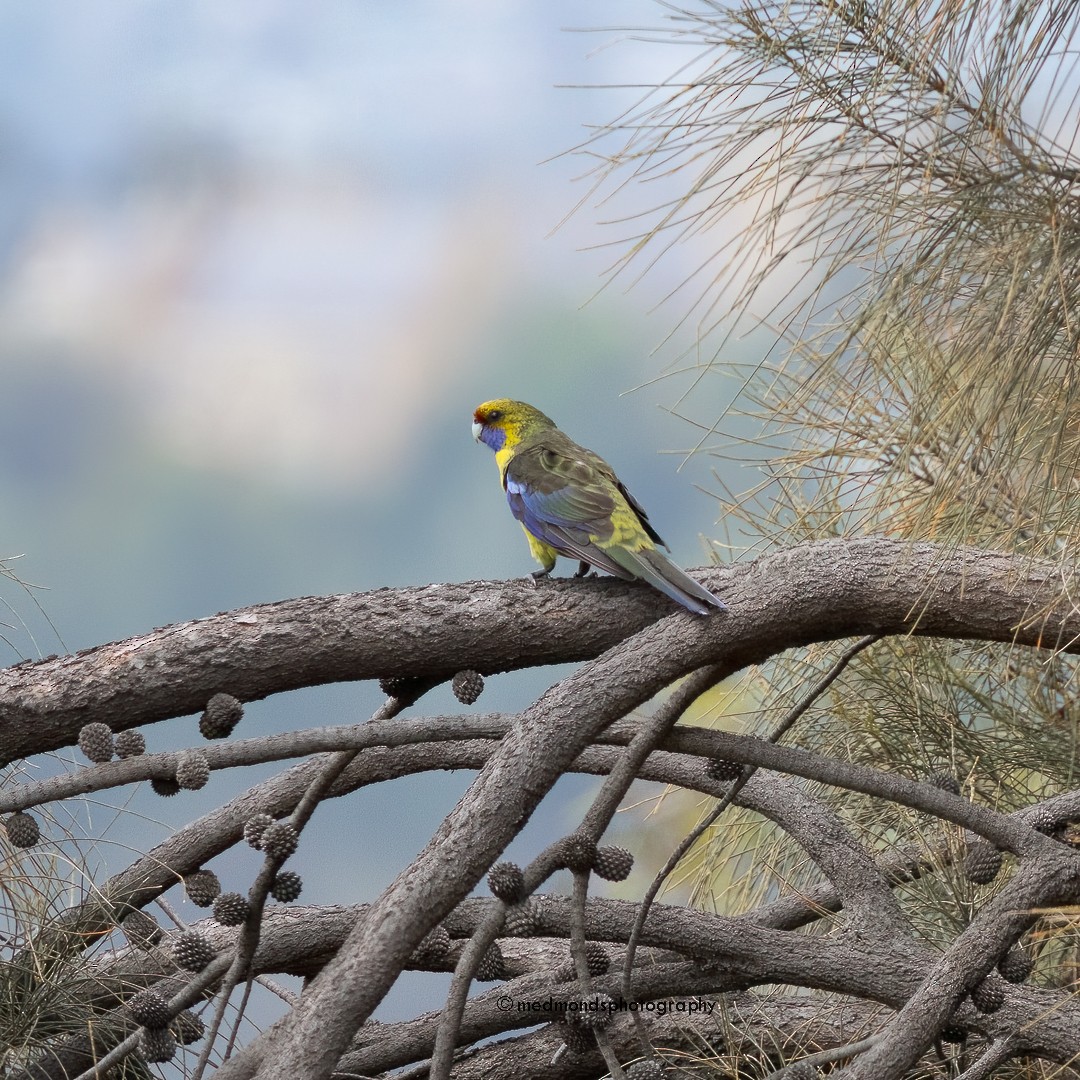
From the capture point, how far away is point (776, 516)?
10.7 ft

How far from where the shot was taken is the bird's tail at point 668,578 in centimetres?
225

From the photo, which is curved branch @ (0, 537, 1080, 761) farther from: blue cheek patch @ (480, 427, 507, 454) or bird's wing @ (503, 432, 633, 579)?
blue cheek patch @ (480, 427, 507, 454)

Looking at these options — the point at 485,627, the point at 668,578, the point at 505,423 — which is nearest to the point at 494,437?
the point at 505,423

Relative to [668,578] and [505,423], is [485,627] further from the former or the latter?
[505,423]

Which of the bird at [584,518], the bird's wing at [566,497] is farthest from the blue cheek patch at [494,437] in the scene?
the bird's wing at [566,497]

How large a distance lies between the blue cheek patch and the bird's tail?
2.95 ft

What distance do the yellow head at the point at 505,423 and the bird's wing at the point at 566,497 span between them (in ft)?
0.90

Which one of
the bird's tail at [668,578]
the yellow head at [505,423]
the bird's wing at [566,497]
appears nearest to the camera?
the bird's tail at [668,578]

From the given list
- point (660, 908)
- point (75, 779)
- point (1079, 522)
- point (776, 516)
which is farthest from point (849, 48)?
point (75, 779)

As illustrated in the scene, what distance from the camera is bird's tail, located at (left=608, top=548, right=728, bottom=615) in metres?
2.25

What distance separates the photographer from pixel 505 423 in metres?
3.26

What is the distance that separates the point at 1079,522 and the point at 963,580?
22 centimetres

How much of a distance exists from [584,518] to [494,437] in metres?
0.84

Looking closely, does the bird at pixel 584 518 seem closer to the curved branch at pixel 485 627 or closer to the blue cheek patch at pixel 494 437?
the curved branch at pixel 485 627
